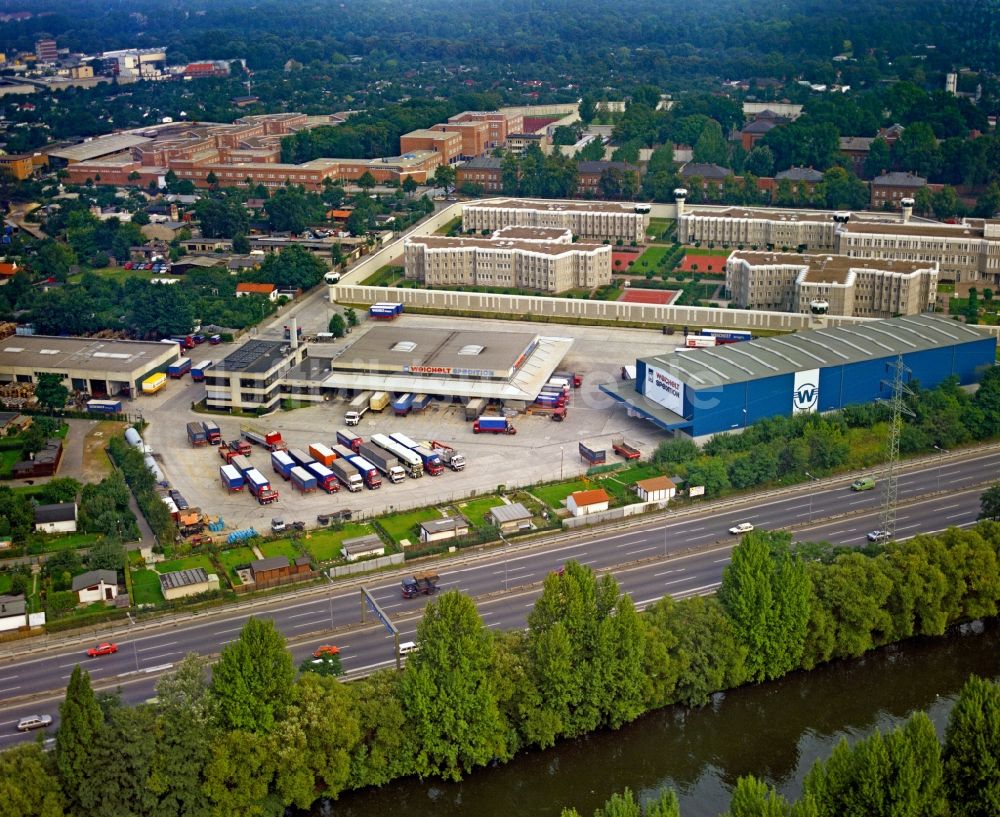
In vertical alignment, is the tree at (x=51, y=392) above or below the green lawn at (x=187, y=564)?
above

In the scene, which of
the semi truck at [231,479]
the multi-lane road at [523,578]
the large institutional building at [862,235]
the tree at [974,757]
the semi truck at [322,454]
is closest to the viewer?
the tree at [974,757]

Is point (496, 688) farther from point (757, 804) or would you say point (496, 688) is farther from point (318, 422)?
point (318, 422)

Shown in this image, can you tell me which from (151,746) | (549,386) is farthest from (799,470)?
(151,746)

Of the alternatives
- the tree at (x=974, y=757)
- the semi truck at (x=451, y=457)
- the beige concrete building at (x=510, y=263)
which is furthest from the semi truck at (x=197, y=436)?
the tree at (x=974, y=757)

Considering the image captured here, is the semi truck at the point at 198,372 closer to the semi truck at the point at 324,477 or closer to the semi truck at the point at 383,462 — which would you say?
the semi truck at the point at 383,462

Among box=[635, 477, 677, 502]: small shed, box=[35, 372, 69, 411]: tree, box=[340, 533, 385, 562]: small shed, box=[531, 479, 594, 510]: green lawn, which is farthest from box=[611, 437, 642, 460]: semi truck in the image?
box=[35, 372, 69, 411]: tree

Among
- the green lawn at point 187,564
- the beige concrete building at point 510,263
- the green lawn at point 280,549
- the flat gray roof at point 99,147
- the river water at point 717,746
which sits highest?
the flat gray roof at point 99,147
